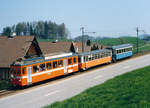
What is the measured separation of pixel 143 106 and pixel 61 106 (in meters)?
4.91

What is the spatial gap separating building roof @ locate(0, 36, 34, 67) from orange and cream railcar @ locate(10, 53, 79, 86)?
5.89 meters

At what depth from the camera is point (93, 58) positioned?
3297cm

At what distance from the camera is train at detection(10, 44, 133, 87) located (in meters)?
20.4

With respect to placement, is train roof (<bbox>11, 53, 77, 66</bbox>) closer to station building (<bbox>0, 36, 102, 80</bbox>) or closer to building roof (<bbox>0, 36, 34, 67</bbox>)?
station building (<bbox>0, 36, 102, 80</bbox>)

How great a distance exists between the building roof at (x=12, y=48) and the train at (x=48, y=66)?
19.6ft

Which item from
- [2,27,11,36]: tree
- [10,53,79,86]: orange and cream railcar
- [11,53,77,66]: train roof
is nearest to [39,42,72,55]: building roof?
[10,53,79,86]: orange and cream railcar

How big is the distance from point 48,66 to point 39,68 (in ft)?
4.82

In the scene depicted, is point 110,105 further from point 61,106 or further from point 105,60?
point 105,60

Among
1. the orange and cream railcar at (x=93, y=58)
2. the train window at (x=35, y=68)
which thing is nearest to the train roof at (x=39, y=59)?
the train window at (x=35, y=68)

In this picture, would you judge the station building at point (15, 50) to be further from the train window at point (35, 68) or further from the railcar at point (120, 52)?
the railcar at point (120, 52)

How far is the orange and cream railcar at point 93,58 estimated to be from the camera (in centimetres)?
3012

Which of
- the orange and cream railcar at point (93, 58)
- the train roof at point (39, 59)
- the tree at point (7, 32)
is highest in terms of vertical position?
the tree at point (7, 32)

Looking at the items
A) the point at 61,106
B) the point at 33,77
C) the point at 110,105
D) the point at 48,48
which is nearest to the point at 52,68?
the point at 33,77

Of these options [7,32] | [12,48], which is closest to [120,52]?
[12,48]
